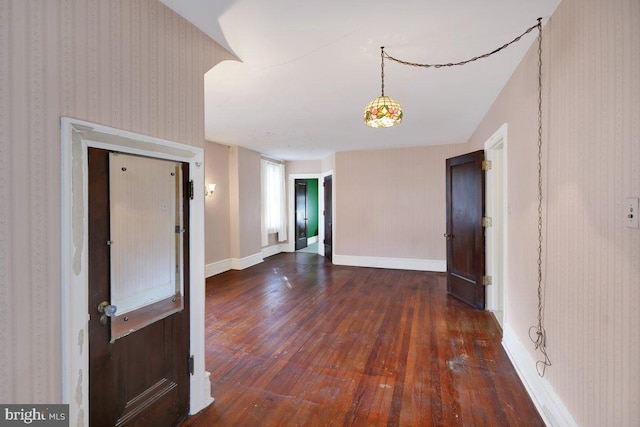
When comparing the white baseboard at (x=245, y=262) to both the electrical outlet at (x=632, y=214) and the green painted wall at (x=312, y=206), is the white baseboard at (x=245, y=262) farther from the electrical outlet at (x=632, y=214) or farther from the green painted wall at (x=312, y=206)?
the electrical outlet at (x=632, y=214)

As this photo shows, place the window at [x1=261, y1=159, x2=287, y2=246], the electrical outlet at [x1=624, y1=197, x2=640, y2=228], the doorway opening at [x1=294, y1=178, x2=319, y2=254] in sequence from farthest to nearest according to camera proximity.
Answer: the doorway opening at [x1=294, y1=178, x2=319, y2=254], the window at [x1=261, y1=159, x2=287, y2=246], the electrical outlet at [x1=624, y1=197, x2=640, y2=228]

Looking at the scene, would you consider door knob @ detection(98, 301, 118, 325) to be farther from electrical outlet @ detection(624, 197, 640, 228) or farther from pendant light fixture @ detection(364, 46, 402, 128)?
electrical outlet @ detection(624, 197, 640, 228)

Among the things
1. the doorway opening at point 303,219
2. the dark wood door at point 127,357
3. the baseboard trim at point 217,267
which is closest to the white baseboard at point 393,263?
the doorway opening at point 303,219

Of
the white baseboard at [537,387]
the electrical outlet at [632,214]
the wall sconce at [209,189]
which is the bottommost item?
the white baseboard at [537,387]

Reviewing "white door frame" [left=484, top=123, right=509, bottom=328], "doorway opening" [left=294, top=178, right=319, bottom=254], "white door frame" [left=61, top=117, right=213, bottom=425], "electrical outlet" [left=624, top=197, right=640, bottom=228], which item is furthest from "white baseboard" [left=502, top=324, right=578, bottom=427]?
"doorway opening" [left=294, top=178, right=319, bottom=254]

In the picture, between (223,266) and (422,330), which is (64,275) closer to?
(422,330)

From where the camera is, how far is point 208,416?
1979mm

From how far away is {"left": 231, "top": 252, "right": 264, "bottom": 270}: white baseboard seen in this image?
243 inches

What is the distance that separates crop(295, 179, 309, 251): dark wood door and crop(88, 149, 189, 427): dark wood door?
21.3 feet

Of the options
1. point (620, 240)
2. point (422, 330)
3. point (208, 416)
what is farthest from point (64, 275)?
point (422, 330)

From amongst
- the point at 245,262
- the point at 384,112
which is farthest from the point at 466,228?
the point at 245,262

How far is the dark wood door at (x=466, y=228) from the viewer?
12.6 ft

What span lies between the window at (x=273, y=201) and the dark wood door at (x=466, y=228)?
14.2 ft

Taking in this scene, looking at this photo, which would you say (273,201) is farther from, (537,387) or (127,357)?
(537,387)
